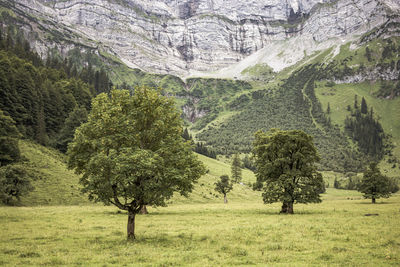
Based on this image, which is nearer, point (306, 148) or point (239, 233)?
point (239, 233)

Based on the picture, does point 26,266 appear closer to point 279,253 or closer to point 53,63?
point 279,253

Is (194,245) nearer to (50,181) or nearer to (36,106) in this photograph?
(50,181)

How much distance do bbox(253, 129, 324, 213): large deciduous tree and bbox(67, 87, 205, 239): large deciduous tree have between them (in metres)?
21.3

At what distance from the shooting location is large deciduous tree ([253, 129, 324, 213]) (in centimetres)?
4350

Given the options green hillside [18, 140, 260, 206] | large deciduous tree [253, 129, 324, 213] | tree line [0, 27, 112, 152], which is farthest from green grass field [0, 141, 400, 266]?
tree line [0, 27, 112, 152]

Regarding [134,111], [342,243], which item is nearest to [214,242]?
[342,243]

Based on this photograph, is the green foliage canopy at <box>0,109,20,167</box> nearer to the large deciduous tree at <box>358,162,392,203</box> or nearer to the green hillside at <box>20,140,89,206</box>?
the green hillside at <box>20,140,89,206</box>

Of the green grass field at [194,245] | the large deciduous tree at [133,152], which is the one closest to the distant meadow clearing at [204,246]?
the green grass field at [194,245]

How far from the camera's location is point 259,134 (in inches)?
2031

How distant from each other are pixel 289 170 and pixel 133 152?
31.4 meters

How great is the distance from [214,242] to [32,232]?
713 inches

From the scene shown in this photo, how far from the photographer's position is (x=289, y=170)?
149 feet

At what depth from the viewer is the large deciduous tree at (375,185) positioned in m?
72.0

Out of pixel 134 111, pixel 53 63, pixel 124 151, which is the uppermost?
pixel 53 63
